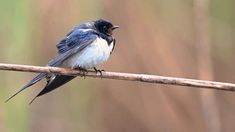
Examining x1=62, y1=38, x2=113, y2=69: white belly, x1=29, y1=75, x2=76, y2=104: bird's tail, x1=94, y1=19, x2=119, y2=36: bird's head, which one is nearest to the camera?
x1=29, y1=75, x2=76, y2=104: bird's tail

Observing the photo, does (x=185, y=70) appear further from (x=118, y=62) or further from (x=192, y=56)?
(x=118, y=62)

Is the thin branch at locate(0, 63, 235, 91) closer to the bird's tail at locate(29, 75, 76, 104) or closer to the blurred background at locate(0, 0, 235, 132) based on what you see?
the bird's tail at locate(29, 75, 76, 104)

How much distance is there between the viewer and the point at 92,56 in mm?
1974

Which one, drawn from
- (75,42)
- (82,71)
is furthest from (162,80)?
(75,42)

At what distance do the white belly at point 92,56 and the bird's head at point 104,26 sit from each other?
7 centimetres

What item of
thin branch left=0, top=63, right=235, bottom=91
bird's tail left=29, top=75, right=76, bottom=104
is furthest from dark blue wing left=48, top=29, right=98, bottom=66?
thin branch left=0, top=63, right=235, bottom=91

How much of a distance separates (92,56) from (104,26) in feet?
0.47

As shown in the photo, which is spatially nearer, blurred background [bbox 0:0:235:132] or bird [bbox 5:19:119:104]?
bird [bbox 5:19:119:104]

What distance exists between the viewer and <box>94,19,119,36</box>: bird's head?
206 centimetres

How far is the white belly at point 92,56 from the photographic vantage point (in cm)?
196

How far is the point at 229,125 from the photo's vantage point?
2324 mm

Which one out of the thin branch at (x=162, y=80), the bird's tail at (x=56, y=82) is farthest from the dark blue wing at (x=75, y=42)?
the thin branch at (x=162, y=80)

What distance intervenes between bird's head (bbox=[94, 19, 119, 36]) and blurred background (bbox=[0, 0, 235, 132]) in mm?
40

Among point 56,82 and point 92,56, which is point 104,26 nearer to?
point 92,56
